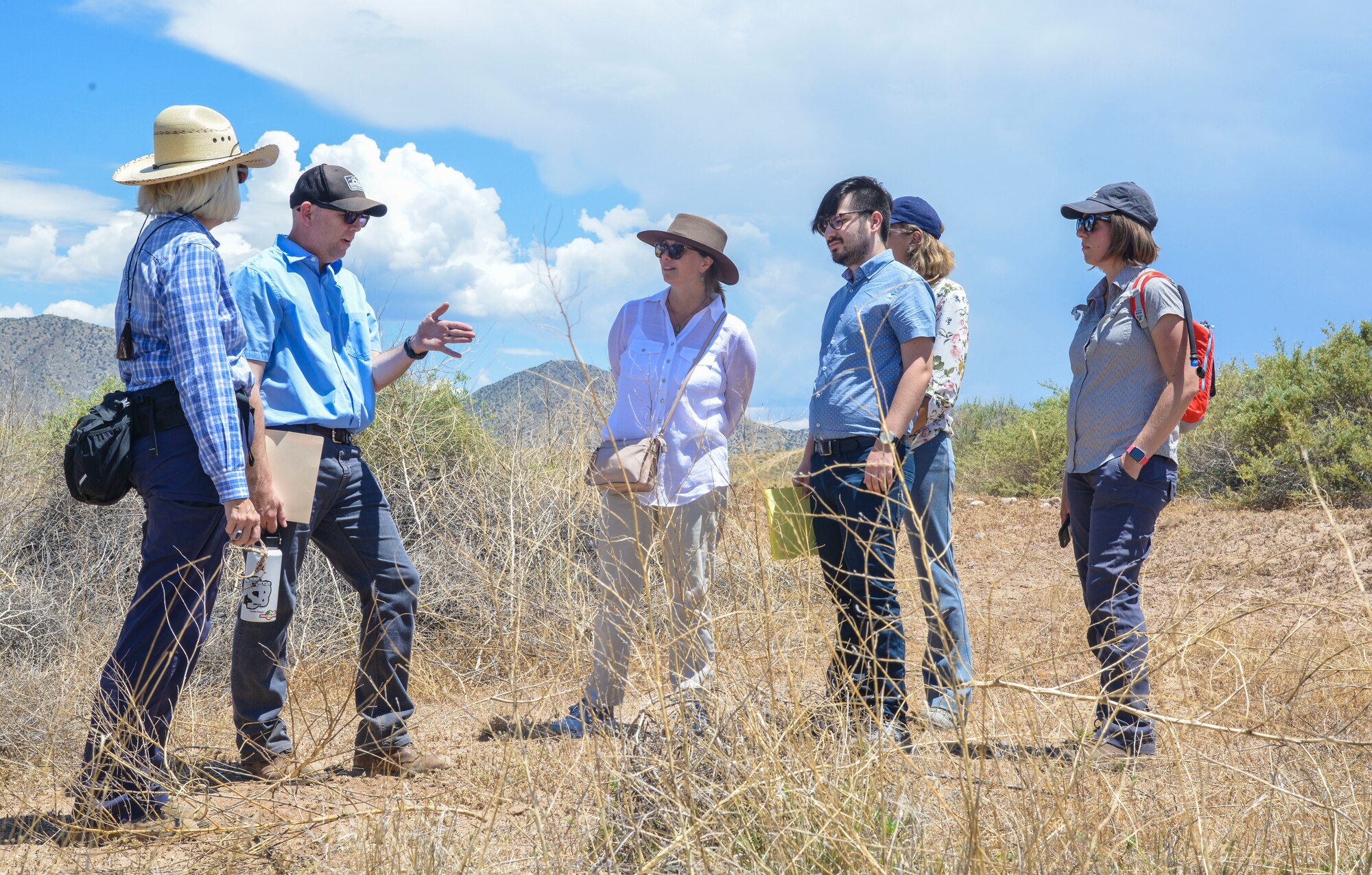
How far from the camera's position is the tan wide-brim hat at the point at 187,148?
9.27ft

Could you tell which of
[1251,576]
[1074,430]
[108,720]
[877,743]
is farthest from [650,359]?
[1251,576]

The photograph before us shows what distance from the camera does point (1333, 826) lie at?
2.04m

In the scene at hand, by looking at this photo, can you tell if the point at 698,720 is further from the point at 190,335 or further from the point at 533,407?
the point at 533,407

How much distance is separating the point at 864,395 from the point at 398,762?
196cm

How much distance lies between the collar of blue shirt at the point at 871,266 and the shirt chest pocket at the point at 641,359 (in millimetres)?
756

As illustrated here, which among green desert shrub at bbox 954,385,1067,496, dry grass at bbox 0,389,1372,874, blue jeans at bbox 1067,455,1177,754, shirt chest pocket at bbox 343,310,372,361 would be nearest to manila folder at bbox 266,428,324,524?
shirt chest pocket at bbox 343,310,372,361

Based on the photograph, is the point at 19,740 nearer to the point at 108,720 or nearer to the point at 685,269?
the point at 108,720

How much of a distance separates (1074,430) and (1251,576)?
15.2 feet

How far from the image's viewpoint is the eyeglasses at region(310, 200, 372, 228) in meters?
3.22

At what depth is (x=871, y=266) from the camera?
3469 mm

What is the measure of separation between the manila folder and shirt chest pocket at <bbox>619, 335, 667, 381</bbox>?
1148mm

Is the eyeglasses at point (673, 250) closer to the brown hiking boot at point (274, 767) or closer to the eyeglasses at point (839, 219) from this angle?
the eyeglasses at point (839, 219)

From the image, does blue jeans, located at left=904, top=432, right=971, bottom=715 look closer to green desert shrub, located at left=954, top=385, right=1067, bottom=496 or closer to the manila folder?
the manila folder

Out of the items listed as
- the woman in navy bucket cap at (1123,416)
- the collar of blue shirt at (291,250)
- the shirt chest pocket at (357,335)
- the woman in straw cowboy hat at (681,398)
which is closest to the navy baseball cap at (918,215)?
the woman in navy bucket cap at (1123,416)
